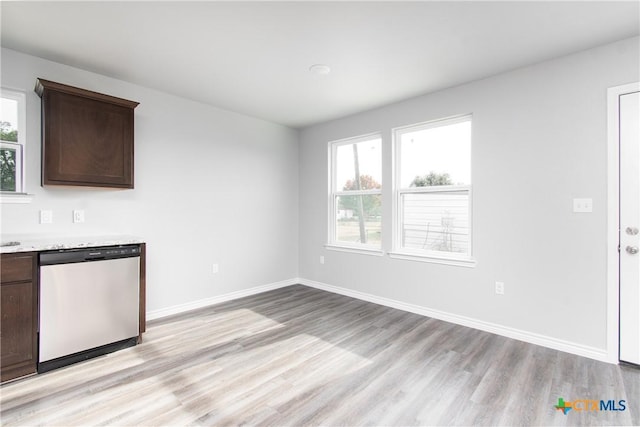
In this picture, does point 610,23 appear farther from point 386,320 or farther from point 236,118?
point 236,118

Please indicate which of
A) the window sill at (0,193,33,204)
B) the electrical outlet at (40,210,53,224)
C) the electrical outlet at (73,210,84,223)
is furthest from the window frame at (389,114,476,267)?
the window sill at (0,193,33,204)

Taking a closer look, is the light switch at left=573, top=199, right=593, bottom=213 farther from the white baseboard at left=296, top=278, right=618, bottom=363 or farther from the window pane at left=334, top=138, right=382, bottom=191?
the window pane at left=334, top=138, right=382, bottom=191

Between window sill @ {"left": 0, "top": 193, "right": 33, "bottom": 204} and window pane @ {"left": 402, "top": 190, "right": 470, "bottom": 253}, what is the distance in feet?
12.5

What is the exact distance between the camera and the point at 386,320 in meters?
3.34

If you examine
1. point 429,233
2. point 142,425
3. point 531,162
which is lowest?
point 142,425

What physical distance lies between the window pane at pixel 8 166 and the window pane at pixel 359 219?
3550 millimetres

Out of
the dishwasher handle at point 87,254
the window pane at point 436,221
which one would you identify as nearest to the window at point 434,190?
the window pane at point 436,221

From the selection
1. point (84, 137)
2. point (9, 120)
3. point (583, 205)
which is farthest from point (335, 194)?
point (9, 120)

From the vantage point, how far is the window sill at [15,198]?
2463 mm

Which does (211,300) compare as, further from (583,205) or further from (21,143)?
(583,205)

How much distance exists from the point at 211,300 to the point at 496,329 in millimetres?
3283

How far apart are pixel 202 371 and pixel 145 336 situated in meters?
1.01

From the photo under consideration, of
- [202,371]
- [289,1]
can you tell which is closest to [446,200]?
[289,1]

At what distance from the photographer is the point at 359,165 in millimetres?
4359
